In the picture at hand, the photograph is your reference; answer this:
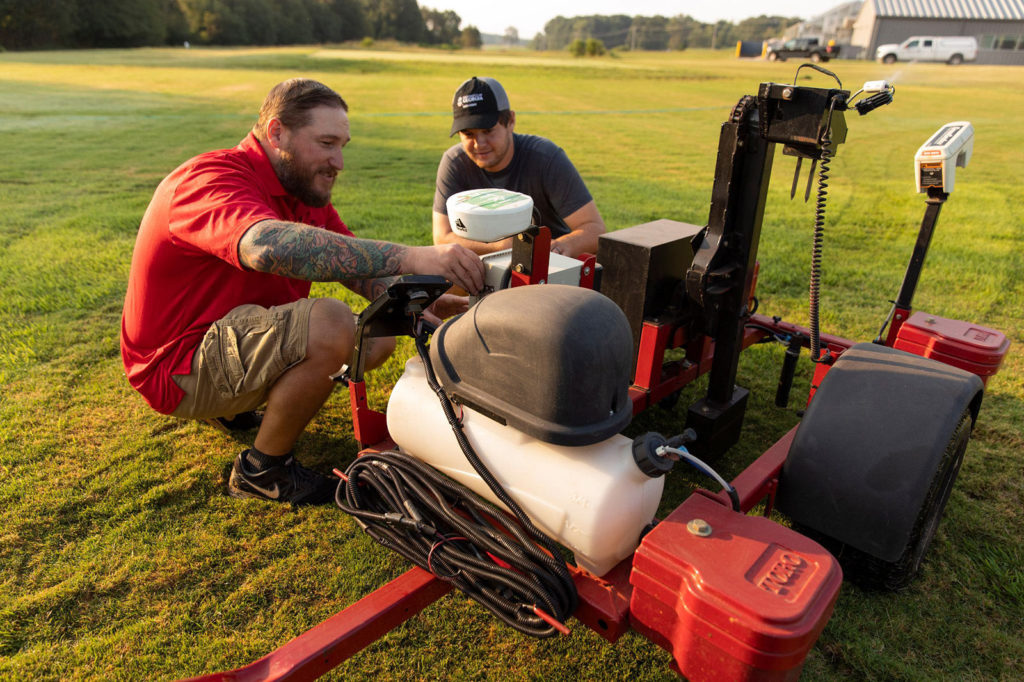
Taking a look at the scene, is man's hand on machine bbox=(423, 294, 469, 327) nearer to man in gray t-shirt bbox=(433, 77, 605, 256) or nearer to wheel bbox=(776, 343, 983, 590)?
man in gray t-shirt bbox=(433, 77, 605, 256)

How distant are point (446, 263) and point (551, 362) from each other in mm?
632

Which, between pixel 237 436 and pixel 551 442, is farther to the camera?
pixel 237 436

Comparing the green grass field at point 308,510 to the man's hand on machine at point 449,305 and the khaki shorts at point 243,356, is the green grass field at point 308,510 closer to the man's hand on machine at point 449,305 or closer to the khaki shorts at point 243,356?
the khaki shorts at point 243,356

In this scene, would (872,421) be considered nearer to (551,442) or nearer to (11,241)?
(551,442)

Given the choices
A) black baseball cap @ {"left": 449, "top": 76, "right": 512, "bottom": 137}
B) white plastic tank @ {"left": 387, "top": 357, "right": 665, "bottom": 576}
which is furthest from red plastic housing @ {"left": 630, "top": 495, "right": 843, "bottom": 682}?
black baseball cap @ {"left": 449, "top": 76, "right": 512, "bottom": 137}

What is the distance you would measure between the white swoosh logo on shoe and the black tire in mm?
1884

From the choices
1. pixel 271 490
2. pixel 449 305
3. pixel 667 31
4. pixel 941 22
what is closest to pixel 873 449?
pixel 449 305

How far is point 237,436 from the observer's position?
2.91m

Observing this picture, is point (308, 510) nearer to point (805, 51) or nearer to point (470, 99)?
point (470, 99)

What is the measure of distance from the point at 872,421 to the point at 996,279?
164 inches

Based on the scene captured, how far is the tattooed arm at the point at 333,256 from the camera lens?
190 centimetres

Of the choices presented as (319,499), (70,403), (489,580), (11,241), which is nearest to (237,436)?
(319,499)

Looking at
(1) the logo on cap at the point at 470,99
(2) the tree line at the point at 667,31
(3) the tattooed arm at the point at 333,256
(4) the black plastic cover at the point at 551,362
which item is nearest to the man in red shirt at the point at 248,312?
(3) the tattooed arm at the point at 333,256

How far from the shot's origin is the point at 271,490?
96.2 inches
